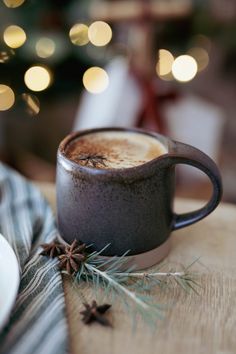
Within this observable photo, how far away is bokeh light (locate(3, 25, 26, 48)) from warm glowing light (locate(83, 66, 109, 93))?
240mm

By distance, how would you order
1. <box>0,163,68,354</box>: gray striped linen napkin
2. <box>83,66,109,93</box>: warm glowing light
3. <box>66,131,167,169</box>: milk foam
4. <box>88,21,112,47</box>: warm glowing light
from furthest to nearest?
<box>88,21,112,47</box>: warm glowing light → <box>83,66,109,93</box>: warm glowing light → <box>66,131,167,169</box>: milk foam → <box>0,163,68,354</box>: gray striped linen napkin

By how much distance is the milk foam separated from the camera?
1.72 ft

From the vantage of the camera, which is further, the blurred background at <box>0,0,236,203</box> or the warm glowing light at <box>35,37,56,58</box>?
the warm glowing light at <box>35,37,56,58</box>

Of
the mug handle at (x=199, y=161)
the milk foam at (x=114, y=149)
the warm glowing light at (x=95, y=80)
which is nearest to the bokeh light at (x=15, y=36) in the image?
the warm glowing light at (x=95, y=80)

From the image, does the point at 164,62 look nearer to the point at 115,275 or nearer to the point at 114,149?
the point at 114,149

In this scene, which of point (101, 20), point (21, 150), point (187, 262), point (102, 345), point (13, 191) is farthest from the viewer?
point (21, 150)

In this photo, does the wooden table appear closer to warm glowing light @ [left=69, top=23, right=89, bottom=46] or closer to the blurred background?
the blurred background

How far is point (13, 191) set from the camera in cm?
70

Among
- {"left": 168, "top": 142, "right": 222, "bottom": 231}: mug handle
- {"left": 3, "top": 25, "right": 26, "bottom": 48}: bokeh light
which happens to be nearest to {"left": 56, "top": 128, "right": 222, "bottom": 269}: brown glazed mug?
{"left": 168, "top": 142, "right": 222, "bottom": 231}: mug handle

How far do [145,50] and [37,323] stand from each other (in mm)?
954

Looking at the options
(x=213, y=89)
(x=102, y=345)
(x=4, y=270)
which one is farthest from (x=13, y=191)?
(x=213, y=89)

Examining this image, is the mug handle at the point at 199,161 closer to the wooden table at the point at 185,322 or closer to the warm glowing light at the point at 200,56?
the wooden table at the point at 185,322

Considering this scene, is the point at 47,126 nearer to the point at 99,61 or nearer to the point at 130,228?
the point at 99,61

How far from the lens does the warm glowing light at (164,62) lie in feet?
4.66
